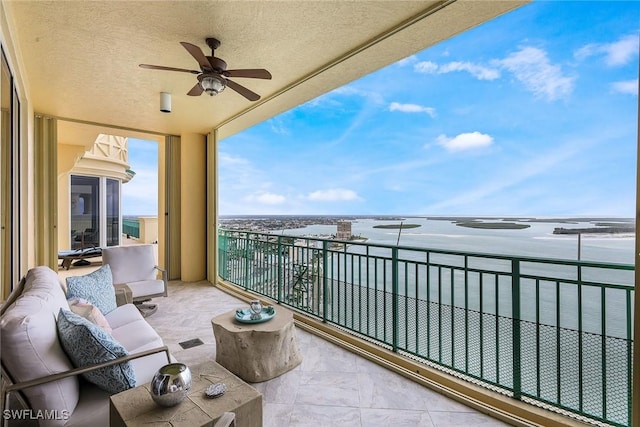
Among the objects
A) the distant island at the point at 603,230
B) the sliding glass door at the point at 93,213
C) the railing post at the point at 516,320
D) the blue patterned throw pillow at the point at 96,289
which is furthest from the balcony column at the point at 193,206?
the distant island at the point at 603,230

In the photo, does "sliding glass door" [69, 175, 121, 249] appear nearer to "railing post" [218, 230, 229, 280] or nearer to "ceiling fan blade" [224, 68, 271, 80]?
"railing post" [218, 230, 229, 280]

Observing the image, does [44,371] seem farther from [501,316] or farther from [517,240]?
[517,240]

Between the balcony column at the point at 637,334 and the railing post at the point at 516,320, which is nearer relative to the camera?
the balcony column at the point at 637,334

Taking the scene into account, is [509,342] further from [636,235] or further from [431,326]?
[636,235]

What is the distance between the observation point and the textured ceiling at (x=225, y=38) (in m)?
1.88

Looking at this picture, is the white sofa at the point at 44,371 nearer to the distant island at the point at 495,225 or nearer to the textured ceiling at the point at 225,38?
the textured ceiling at the point at 225,38

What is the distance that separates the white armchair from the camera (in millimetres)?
3375

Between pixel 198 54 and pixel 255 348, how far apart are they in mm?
2142

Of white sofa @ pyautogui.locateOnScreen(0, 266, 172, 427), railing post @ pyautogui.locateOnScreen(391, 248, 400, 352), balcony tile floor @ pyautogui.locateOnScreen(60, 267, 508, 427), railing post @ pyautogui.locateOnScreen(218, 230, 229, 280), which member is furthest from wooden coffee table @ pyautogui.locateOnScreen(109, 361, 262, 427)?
railing post @ pyautogui.locateOnScreen(218, 230, 229, 280)

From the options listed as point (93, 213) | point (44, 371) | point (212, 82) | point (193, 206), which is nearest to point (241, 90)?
point (212, 82)

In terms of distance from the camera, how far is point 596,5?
2.94 meters

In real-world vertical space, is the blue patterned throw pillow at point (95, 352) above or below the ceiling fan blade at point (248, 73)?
below

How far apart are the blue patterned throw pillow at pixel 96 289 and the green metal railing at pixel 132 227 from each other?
804 centimetres

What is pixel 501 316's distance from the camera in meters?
1.93
